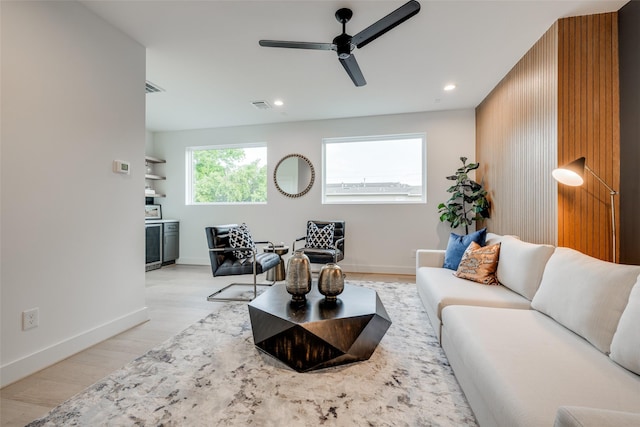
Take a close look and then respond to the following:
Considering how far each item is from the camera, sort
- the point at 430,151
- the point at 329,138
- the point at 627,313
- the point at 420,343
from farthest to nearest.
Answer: the point at 329,138 → the point at 430,151 → the point at 420,343 → the point at 627,313

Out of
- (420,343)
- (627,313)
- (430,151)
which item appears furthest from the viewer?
(430,151)

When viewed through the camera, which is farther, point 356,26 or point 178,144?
point 178,144

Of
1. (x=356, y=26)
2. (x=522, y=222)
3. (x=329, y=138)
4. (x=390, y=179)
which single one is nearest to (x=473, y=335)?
(x=522, y=222)

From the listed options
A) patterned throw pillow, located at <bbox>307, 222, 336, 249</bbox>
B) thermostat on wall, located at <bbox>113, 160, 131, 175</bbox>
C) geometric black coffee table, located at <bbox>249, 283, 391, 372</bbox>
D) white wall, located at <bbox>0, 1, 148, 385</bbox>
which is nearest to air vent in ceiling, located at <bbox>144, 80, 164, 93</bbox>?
white wall, located at <bbox>0, 1, 148, 385</bbox>

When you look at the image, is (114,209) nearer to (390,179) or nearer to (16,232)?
(16,232)

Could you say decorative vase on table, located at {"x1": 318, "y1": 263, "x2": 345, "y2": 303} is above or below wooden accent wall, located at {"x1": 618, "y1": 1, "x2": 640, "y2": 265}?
below

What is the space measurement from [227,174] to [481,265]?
4463mm

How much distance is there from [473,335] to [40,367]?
2685 millimetres

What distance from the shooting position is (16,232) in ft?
5.67

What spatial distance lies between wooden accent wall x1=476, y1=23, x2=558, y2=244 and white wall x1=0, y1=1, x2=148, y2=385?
12.0ft

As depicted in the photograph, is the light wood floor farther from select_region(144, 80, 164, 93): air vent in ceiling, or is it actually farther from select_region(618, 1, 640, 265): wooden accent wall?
select_region(618, 1, 640, 265): wooden accent wall

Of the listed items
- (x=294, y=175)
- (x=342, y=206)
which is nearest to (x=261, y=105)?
(x=294, y=175)

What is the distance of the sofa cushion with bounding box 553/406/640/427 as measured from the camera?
25.8 inches

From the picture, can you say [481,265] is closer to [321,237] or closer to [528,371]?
[528,371]
